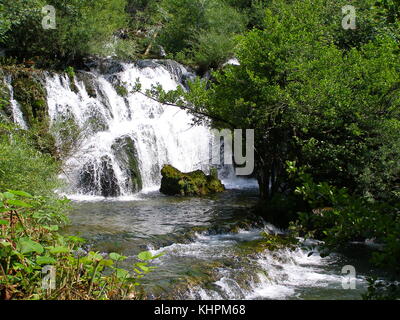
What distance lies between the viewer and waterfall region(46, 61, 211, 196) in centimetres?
1447

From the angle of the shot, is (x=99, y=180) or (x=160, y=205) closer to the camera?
(x=160, y=205)

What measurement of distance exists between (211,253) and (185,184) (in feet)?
20.8

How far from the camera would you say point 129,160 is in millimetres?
15500

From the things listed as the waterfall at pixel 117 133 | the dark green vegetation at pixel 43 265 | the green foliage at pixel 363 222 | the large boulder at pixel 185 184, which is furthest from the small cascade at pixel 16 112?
the green foliage at pixel 363 222

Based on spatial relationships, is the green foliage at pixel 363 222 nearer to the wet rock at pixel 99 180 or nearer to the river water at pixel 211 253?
the river water at pixel 211 253

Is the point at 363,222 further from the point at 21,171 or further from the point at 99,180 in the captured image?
the point at 99,180

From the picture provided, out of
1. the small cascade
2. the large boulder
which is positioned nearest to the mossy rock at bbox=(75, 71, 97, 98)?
the small cascade

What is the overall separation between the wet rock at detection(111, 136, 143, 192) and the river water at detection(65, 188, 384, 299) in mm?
2220

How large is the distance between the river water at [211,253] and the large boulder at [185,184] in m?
1.80

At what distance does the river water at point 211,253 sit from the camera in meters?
7.02
